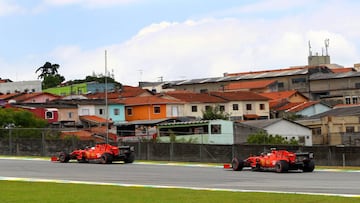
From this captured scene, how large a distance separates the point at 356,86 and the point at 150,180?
301ft

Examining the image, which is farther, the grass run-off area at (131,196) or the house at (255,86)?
the house at (255,86)

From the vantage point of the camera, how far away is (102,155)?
39.6 m

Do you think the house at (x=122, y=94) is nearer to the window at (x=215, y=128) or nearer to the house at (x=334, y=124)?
the window at (x=215, y=128)

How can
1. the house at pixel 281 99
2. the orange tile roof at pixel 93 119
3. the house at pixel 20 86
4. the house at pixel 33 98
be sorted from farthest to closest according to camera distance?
the house at pixel 20 86
the house at pixel 281 99
the house at pixel 33 98
the orange tile roof at pixel 93 119

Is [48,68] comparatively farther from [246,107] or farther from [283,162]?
[283,162]

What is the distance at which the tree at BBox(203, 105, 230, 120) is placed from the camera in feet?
291

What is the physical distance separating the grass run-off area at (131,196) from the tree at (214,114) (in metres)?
66.0

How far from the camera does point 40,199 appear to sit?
1838 centimetres

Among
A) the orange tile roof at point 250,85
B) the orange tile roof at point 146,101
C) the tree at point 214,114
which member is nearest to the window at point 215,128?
the tree at point 214,114

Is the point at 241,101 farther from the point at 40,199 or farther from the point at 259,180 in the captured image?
the point at 40,199

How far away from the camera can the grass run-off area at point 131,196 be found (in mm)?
18033

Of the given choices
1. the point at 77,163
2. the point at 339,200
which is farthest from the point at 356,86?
the point at 339,200

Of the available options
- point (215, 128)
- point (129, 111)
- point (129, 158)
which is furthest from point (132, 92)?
point (129, 158)

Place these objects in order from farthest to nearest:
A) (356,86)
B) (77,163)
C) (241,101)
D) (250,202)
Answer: (356,86), (241,101), (77,163), (250,202)
